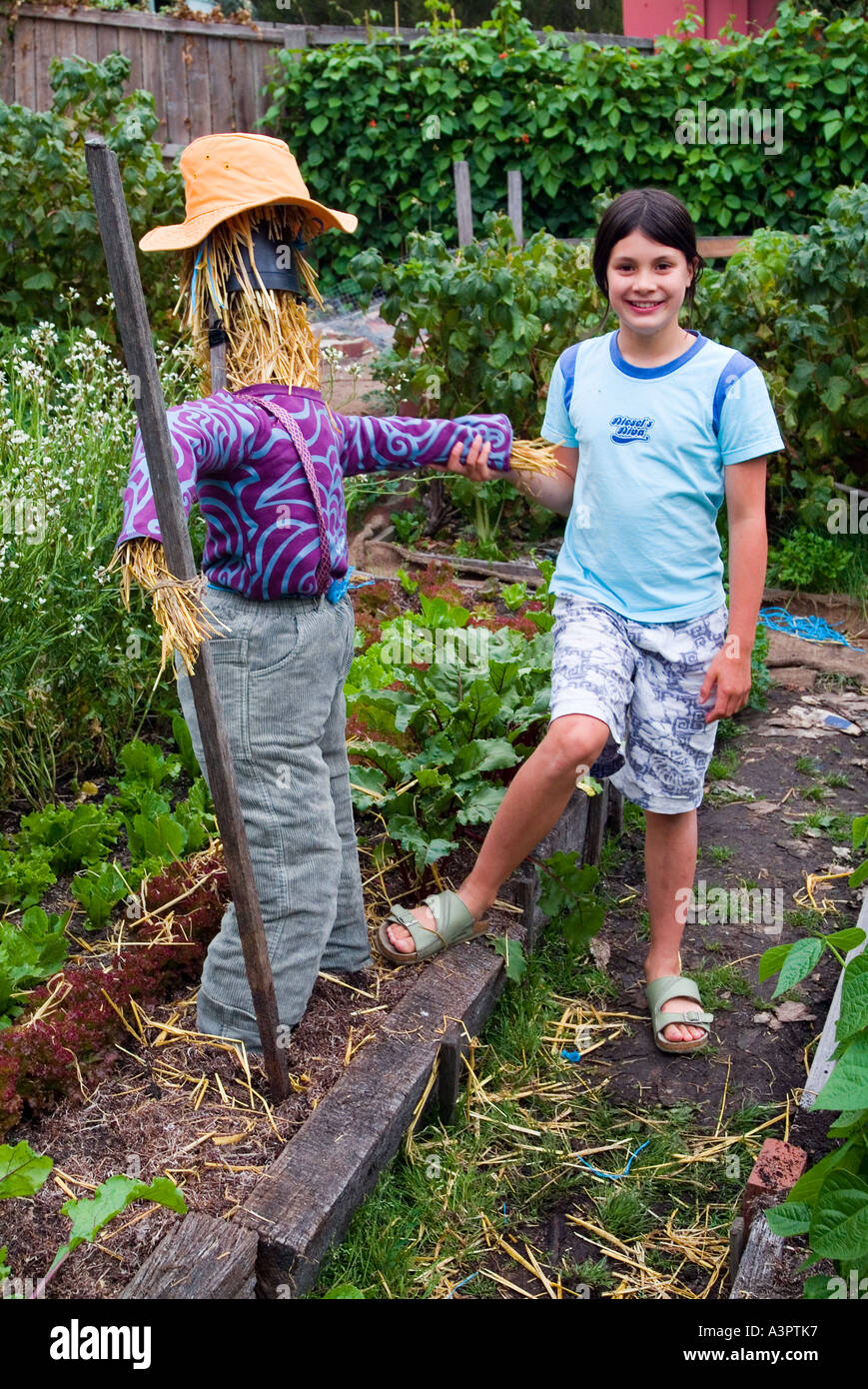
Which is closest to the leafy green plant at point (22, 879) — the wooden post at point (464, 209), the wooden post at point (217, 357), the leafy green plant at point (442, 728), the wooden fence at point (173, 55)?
the leafy green plant at point (442, 728)

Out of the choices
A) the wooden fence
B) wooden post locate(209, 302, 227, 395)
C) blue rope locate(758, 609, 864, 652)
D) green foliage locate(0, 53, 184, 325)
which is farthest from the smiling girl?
the wooden fence

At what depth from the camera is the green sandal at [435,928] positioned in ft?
9.23

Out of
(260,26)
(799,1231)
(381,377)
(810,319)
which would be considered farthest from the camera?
(260,26)

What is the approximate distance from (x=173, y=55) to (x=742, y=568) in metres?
10.1

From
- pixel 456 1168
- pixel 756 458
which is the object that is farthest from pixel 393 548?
pixel 456 1168

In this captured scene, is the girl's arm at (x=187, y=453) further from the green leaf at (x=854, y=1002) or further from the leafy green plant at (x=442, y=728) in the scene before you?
the green leaf at (x=854, y=1002)

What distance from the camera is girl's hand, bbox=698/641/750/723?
8.77ft

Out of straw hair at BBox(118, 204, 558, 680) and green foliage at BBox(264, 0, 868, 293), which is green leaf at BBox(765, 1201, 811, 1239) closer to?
straw hair at BBox(118, 204, 558, 680)

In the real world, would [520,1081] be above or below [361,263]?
below

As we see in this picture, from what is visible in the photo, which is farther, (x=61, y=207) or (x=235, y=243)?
(x=61, y=207)

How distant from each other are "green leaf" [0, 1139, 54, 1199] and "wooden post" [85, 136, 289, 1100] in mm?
512

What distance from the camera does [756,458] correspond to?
263 cm

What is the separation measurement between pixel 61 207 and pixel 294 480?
4095 mm

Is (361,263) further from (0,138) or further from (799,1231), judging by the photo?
(799,1231)
